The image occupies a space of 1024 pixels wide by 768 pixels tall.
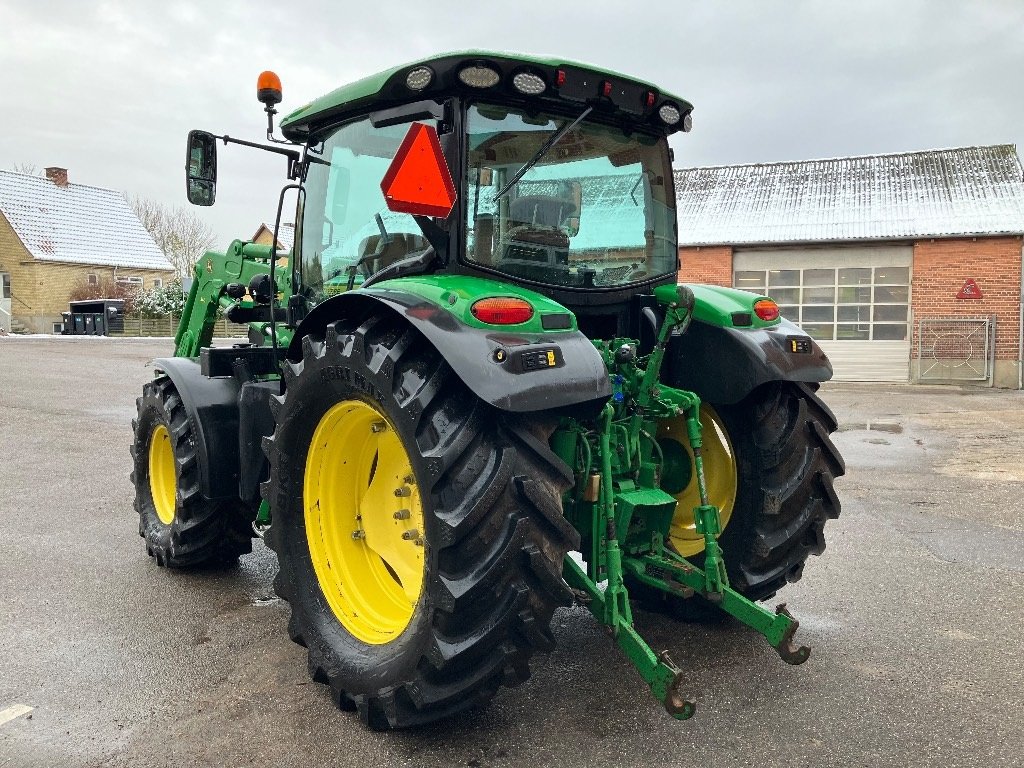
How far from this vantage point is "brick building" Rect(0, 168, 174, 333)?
1375 inches

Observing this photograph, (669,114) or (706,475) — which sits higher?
(669,114)

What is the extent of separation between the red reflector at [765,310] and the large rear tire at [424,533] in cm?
147

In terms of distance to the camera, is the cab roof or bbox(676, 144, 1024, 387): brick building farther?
bbox(676, 144, 1024, 387): brick building

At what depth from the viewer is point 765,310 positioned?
3732 millimetres

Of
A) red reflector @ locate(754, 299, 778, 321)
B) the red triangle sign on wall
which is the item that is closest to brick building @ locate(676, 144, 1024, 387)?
the red triangle sign on wall

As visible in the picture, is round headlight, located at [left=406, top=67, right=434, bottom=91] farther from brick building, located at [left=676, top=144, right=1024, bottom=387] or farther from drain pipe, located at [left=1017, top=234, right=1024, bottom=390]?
drain pipe, located at [left=1017, top=234, right=1024, bottom=390]

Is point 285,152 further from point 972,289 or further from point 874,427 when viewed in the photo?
point 972,289

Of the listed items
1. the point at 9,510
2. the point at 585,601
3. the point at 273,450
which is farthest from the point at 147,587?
the point at 585,601

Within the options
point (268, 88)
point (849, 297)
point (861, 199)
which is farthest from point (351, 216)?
point (861, 199)

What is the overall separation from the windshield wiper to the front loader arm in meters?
1.92

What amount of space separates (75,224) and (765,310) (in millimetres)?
40494

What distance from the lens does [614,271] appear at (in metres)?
3.56

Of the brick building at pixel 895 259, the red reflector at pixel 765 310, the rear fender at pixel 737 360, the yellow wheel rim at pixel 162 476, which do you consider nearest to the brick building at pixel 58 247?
the brick building at pixel 895 259

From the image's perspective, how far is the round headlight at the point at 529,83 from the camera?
9.96 feet
